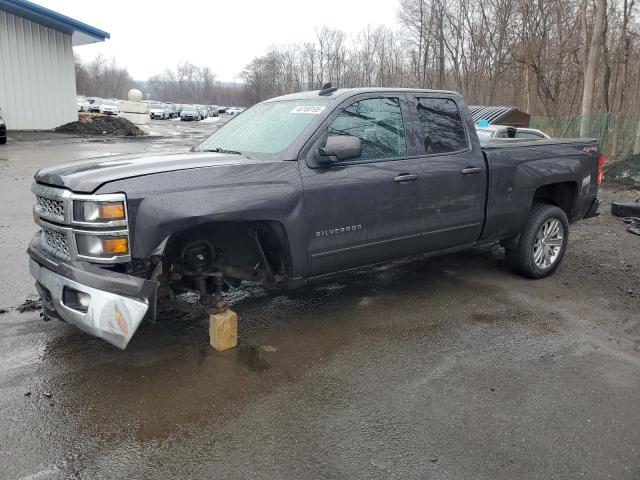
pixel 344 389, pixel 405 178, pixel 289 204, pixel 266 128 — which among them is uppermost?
pixel 266 128

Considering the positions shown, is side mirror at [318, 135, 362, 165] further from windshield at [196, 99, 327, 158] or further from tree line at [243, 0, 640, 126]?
tree line at [243, 0, 640, 126]

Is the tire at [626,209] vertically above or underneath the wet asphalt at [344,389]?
above

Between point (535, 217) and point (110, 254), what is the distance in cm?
434

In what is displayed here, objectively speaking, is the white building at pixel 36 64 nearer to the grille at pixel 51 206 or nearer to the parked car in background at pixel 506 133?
the parked car in background at pixel 506 133

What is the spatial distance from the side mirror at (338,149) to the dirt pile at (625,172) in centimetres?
1131

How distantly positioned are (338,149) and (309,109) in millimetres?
653

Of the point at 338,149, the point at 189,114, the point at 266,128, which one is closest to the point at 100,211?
the point at 338,149

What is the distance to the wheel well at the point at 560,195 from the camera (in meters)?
6.01

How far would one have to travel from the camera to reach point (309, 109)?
4.44 metres

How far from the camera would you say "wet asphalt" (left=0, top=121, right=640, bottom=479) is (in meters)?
2.81

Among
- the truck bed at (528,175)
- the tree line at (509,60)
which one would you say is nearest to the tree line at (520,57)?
the tree line at (509,60)

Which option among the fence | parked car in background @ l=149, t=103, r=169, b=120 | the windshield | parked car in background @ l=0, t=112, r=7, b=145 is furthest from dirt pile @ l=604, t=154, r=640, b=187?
parked car in background @ l=149, t=103, r=169, b=120

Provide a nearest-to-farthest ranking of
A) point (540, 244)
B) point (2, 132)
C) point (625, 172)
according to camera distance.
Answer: point (540, 244) < point (625, 172) < point (2, 132)

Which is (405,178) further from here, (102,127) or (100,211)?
(102,127)
